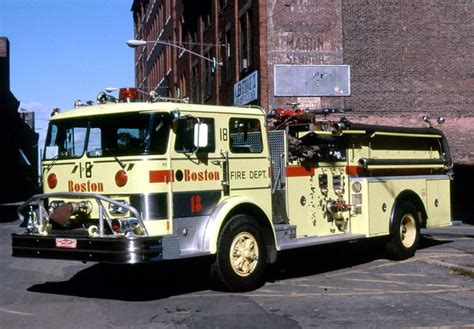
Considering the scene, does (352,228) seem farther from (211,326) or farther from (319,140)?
(211,326)

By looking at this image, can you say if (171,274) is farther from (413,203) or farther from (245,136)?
(413,203)

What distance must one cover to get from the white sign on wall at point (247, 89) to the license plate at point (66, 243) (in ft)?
59.0

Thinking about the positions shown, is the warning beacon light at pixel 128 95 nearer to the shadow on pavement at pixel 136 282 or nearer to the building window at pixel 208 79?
the shadow on pavement at pixel 136 282

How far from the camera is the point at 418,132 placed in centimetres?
1348

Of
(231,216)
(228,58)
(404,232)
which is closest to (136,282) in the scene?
(231,216)

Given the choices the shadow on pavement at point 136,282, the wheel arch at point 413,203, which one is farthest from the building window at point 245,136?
the wheel arch at point 413,203

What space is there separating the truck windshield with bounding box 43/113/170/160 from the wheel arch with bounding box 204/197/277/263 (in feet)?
3.74

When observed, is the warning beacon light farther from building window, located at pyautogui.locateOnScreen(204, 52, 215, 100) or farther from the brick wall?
building window, located at pyautogui.locateOnScreen(204, 52, 215, 100)

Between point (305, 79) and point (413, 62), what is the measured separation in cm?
427

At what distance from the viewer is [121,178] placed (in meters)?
9.23

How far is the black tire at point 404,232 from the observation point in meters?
12.8

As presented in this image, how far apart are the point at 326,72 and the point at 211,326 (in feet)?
63.4

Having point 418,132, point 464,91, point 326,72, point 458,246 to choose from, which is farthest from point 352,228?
point 464,91

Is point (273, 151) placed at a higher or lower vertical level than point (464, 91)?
lower
